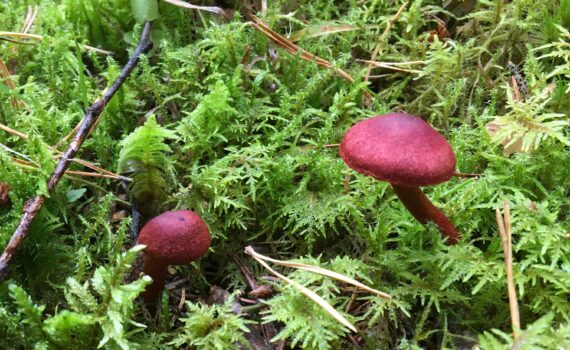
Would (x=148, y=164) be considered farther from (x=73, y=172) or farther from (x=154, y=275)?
(x=154, y=275)

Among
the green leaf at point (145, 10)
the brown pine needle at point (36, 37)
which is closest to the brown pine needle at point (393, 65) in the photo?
the green leaf at point (145, 10)

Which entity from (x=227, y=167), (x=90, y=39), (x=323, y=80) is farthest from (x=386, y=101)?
(x=90, y=39)

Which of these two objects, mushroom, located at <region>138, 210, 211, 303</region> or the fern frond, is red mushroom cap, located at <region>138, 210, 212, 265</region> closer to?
mushroom, located at <region>138, 210, 211, 303</region>

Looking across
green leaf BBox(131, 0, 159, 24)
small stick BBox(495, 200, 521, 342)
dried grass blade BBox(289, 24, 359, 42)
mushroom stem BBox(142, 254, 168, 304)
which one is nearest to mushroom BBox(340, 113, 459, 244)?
small stick BBox(495, 200, 521, 342)

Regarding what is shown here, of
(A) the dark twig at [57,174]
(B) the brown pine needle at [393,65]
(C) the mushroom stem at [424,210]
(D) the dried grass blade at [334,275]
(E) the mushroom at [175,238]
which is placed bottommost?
(D) the dried grass blade at [334,275]

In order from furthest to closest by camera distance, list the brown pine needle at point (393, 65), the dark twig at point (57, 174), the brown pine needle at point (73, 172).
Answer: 1. the brown pine needle at point (393, 65)
2. the brown pine needle at point (73, 172)
3. the dark twig at point (57, 174)

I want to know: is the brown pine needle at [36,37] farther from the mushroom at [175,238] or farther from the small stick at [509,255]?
the small stick at [509,255]

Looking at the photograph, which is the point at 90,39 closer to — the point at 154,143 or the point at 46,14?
the point at 46,14

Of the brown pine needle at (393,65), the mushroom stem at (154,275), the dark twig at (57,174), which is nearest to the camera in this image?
the dark twig at (57,174)
